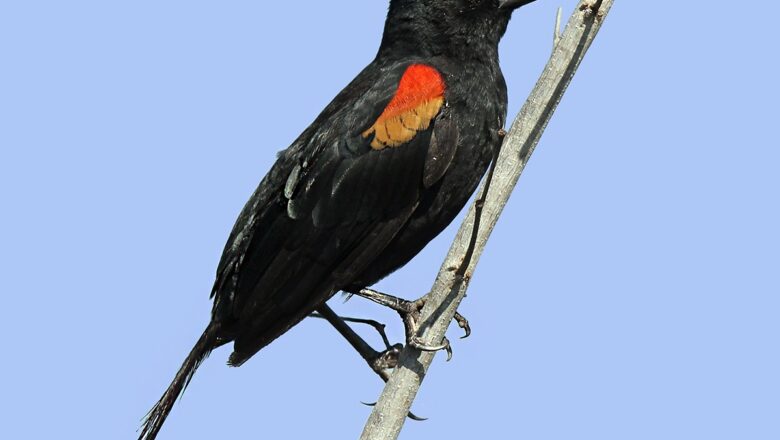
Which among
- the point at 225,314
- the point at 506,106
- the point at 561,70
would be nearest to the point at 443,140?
the point at 506,106

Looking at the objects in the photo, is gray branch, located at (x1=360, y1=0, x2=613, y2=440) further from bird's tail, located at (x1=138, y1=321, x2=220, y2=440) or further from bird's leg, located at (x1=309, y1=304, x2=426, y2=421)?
bird's tail, located at (x1=138, y1=321, x2=220, y2=440)

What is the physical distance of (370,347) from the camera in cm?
573

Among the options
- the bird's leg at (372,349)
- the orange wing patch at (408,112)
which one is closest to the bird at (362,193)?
the orange wing patch at (408,112)

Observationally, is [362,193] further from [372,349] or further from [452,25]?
[452,25]

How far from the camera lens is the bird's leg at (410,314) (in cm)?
461

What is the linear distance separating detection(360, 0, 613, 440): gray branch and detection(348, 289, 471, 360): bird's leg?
→ 0.12ft

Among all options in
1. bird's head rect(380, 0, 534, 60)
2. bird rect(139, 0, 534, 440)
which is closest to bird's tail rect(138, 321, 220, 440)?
bird rect(139, 0, 534, 440)

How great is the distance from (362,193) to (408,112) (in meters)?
0.54

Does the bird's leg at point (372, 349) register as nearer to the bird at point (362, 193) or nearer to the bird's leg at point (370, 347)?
the bird's leg at point (370, 347)

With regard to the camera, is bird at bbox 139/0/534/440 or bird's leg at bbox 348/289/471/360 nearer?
bird's leg at bbox 348/289/471/360

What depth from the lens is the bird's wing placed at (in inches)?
213

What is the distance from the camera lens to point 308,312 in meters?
5.38

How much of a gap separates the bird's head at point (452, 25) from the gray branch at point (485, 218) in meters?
1.10

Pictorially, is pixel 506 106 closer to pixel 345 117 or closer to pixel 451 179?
pixel 451 179
